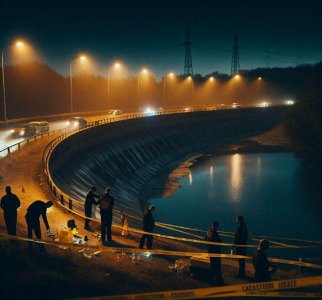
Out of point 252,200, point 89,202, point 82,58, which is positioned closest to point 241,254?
point 89,202

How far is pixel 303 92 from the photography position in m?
62.4

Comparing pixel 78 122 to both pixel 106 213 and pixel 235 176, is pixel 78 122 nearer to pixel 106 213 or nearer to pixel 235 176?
pixel 235 176

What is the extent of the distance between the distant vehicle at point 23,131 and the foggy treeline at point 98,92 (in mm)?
17628

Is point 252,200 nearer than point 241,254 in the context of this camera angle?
No

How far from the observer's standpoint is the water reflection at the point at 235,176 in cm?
4212

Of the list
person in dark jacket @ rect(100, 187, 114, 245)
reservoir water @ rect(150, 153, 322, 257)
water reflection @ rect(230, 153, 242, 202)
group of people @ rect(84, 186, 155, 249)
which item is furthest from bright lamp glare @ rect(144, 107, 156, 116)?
person in dark jacket @ rect(100, 187, 114, 245)

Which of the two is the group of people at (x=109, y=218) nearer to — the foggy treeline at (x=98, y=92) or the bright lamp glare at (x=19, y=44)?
the bright lamp glare at (x=19, y=44)

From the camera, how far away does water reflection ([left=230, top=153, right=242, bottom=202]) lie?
4212 cm

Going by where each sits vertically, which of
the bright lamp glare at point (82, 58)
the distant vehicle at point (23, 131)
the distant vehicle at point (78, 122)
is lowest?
the distant vehicle at point (23, 131)

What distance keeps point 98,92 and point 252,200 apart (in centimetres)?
7225

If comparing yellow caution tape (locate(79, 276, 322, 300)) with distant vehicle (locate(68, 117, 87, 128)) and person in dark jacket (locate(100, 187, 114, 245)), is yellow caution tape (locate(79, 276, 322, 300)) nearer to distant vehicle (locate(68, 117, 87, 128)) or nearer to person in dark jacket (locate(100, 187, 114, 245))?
person in dark jacket (locate(100, 187, 114, 245))

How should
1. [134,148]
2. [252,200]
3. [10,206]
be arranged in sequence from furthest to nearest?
[134,148]
[252,200]
[10,206]

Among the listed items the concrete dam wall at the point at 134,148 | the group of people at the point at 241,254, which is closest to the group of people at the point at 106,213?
the group of people at the point at 241,254

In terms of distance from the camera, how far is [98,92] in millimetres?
103750
